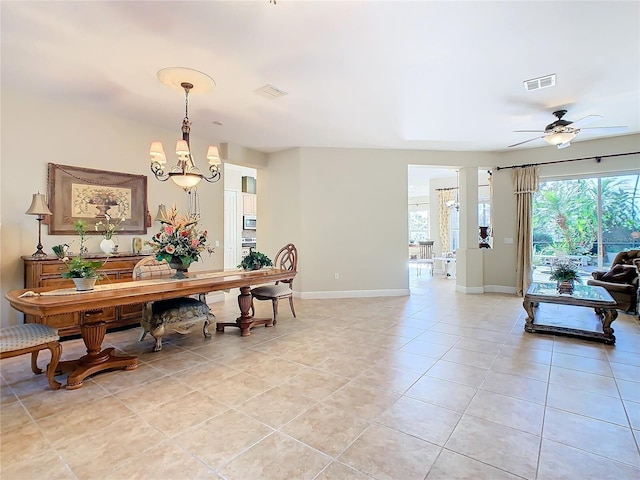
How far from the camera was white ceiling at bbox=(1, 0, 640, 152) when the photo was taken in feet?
7.73

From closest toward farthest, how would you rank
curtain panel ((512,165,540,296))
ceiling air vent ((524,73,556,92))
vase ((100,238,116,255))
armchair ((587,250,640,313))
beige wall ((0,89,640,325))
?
ceiling air vent ((524,73,556,92)) → vase ((100,238,116,255)) → armchair ((587,250,640,313)) → beige wall ((0,89,640,325)) → curtain panel ((512,165,540,296))

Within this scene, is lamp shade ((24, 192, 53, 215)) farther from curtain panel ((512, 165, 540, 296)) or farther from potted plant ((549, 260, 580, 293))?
curtain panel ((512, 165, 540, 296))

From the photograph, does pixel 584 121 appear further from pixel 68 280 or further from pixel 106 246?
pixel 68 280

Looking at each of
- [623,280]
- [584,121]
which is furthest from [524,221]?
[584,121]

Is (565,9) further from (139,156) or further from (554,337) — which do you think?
(139,156)

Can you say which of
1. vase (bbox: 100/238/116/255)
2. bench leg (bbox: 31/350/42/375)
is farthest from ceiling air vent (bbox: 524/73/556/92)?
bench leg (bbox: 31/350/42/375)

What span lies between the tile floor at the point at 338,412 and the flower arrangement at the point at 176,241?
1018 mm

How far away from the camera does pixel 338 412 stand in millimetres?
2139

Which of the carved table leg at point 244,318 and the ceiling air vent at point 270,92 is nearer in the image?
the ceiling air vent at point 270,92

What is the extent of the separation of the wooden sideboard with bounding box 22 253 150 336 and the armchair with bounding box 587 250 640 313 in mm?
6696

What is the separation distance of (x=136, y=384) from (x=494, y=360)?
10.4 feet

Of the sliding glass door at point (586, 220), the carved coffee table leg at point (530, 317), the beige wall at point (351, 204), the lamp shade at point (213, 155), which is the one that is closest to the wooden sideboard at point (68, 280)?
the beige wall at point (351, 204)

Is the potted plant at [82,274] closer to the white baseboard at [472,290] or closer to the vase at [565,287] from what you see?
the vase at [565,287]

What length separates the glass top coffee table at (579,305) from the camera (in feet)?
11.3
